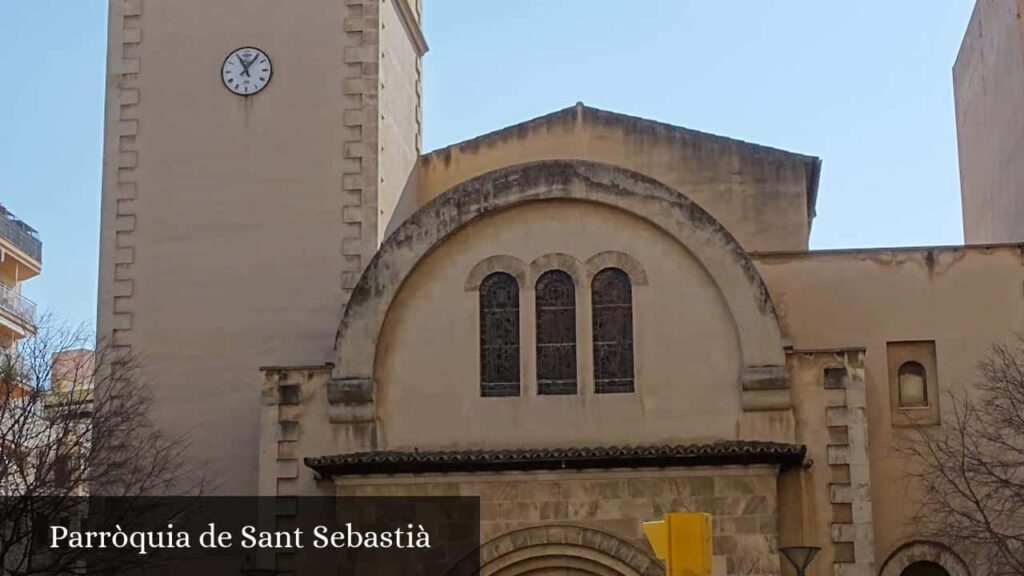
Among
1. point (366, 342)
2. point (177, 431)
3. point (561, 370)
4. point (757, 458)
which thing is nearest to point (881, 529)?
point (757, 458)

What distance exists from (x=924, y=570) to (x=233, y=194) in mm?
11664

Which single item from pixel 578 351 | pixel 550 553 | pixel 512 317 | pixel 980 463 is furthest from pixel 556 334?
pixel 980 463

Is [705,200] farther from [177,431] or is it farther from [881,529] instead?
[177,431]

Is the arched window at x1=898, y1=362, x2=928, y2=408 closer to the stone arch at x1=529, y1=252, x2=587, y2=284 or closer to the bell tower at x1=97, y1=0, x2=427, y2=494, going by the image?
the stone arch at x1=529, y1=252, x2=587, y2=284

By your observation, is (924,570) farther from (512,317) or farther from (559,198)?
(559,198)

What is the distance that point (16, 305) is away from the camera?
38500 millimetres

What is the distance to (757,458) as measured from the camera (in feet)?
69.5

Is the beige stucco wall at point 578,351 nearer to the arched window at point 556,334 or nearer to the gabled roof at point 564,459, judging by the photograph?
the arched window at point 556,334

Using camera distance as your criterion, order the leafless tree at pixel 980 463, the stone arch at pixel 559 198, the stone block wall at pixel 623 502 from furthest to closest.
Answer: the stone arch at pixel 559 198
the leafless tree at pixel 980 463
the stone block wall at pixel 623 502

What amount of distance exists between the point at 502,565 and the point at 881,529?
5.65 meters

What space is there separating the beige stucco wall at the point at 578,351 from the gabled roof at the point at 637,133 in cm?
460

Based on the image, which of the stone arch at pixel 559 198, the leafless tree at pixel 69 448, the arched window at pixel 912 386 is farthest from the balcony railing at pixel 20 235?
the arched window at pixel 912 386

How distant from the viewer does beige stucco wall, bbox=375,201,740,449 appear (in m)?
22.2

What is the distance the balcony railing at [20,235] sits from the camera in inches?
1551
